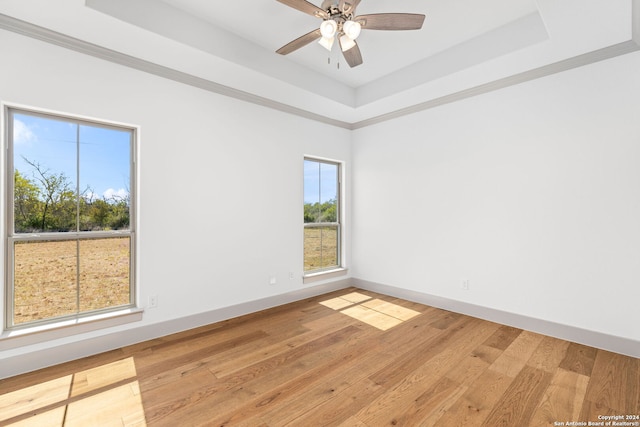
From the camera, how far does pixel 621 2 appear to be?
2080 mm

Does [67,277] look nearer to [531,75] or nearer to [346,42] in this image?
[346,42]

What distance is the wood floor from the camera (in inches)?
73.0

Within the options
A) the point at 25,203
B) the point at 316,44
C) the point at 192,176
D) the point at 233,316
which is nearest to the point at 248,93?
the point at 316,44

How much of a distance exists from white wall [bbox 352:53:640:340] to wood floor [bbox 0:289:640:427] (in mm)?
533

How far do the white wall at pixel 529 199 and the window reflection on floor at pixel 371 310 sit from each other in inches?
19.1

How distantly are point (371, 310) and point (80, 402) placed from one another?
2.95 m

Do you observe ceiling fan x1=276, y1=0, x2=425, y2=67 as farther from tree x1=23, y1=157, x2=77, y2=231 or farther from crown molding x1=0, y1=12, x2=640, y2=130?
tree x1=23, y1=157, x2=77, y2=231

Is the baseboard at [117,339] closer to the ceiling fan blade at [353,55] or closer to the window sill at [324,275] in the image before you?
the window sill at [324,275]

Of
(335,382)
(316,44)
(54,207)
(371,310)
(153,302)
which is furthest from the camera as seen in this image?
(371,310)

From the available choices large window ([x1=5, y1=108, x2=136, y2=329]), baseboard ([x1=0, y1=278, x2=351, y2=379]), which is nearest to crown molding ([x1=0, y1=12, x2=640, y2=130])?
large window ([x1=5, y1=108, x2=136, y2=329])

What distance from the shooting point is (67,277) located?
8.48ft

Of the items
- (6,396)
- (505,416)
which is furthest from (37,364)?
(505,416)

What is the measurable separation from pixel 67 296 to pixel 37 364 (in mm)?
544

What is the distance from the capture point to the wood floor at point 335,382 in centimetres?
186
